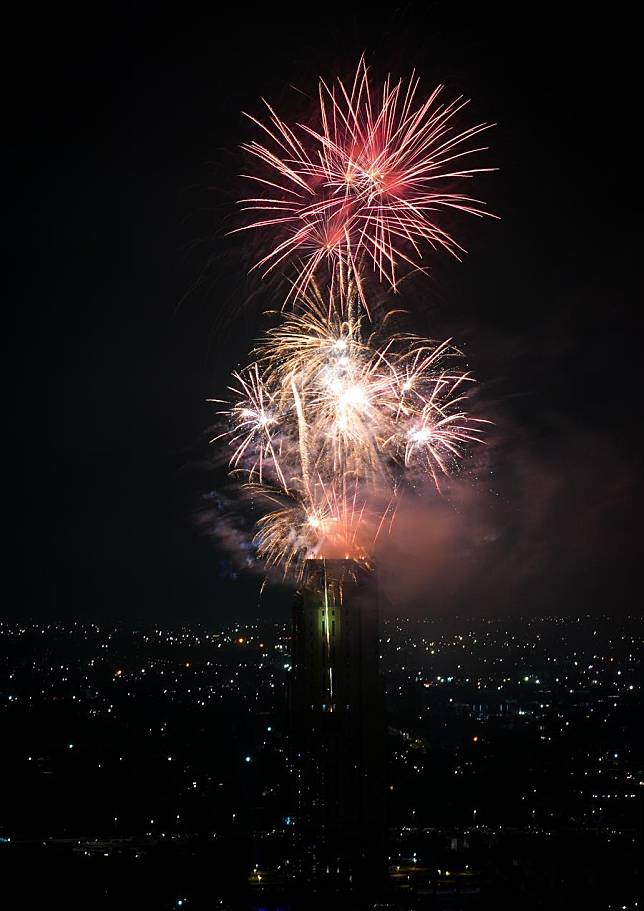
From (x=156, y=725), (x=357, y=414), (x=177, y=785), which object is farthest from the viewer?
(x=156, y=725)

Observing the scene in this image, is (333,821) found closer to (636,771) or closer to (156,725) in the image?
(636,771)

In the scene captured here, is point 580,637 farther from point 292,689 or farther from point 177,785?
point 292,689

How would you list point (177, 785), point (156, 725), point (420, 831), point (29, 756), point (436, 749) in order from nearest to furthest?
1. point (420, 831)
2. point (177, 785)
3. point (29, 756)
4. point (436, 749)
5. point (156, 725)

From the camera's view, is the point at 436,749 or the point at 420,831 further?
the point at 436,749

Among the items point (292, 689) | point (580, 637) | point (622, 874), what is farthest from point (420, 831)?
point (580, 637)

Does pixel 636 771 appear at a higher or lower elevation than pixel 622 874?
higher

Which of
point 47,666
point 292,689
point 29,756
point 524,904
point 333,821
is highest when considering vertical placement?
point 47,666

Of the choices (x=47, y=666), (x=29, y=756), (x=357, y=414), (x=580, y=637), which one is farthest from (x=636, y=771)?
(x=47, y=666)
